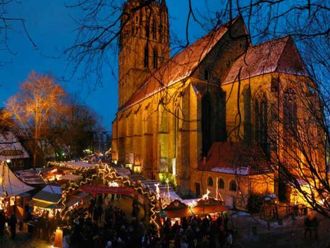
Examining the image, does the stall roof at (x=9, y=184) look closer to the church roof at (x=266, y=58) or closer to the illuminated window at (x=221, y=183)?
the illuminated window at (x=221, y=183)

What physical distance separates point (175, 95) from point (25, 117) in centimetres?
3320

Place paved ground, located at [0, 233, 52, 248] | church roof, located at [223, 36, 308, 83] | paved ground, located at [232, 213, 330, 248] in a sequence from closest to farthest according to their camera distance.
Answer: church roof, located at [223, 36, 308, 83]
paved ground, located at [0, 233, 52, 248]
paved ground, located at [232, 213, 330, 248]

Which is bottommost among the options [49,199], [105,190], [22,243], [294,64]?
[22,243]

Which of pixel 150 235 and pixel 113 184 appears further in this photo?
pixel 113 184

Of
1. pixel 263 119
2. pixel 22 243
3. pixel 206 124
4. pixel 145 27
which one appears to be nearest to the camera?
pixel 145 27

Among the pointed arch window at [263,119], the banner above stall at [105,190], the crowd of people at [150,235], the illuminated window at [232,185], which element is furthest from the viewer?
the illuminated window at [232,185]

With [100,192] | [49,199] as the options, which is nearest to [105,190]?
[100,192]

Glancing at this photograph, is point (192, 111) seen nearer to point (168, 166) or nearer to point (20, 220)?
point (168, 166)

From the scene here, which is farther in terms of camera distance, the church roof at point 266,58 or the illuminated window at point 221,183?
the illuminated window at point 221,183

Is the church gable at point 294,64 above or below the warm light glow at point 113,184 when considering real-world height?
above

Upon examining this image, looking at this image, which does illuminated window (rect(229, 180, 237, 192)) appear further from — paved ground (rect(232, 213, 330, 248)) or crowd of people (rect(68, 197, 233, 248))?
crowd of people (rect(68, 197, 233, 248))

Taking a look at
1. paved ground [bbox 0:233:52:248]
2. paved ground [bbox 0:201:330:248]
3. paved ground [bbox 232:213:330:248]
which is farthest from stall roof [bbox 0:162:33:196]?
paved ground [bbox 232:213:330:248]

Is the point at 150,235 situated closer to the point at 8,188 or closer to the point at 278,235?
the point at 278,235

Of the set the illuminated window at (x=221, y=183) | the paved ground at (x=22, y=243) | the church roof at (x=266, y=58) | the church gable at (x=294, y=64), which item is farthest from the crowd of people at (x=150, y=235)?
the illuminated window at (x=221, y=183)
